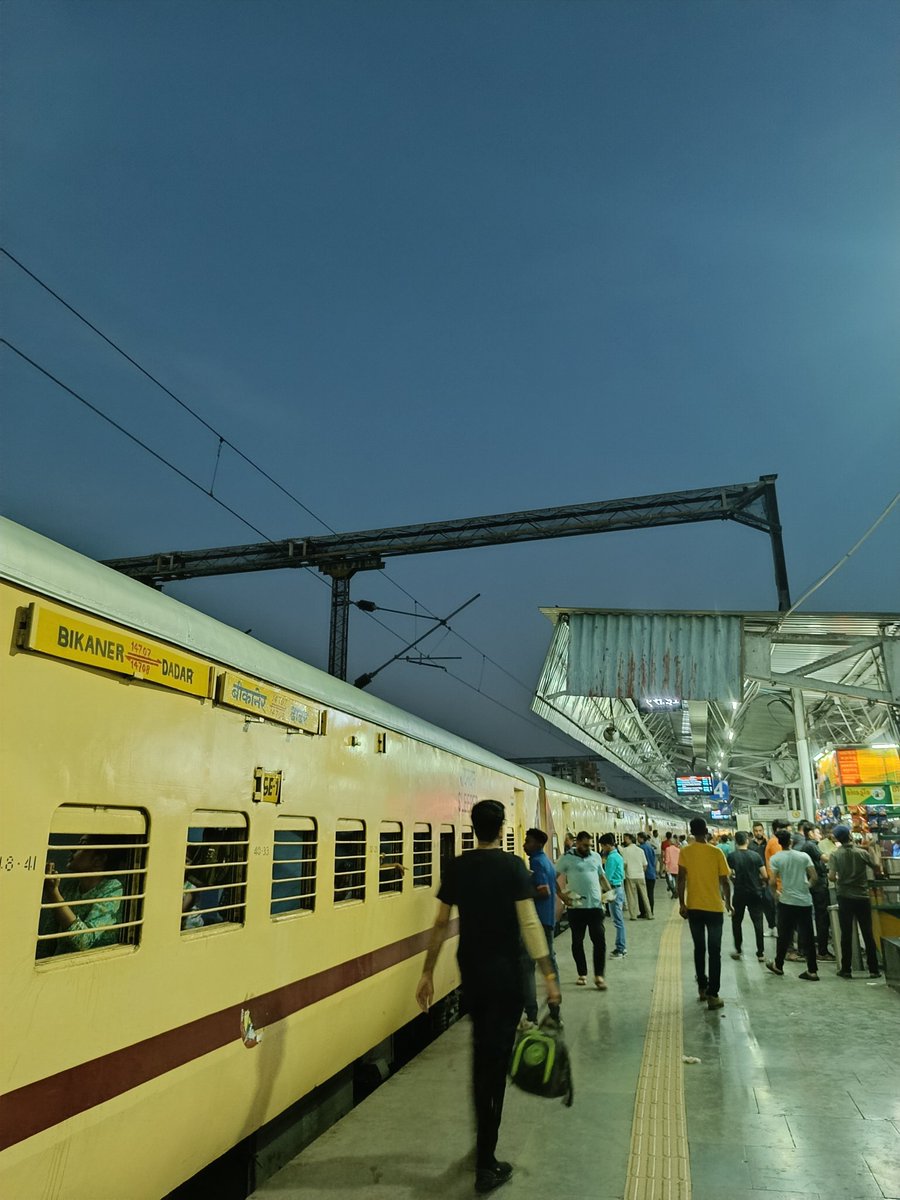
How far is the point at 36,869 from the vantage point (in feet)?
8.91

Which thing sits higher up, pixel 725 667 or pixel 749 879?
pixel 725 667

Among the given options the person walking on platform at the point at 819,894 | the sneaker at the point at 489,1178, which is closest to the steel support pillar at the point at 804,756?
the person walking on platform at the point at 819,894

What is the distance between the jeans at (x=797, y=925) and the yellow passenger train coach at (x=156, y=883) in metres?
5.69

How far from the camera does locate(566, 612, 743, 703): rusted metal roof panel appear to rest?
14992mm

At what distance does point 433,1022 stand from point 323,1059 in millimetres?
3395

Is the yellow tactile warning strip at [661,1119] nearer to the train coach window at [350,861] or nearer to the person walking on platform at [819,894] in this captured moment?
the train coach window at [350,861]

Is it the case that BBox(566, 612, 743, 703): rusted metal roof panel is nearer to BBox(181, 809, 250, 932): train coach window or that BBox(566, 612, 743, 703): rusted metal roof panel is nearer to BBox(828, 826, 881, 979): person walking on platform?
BBox(828, 826, 881, 979): person walking on platform

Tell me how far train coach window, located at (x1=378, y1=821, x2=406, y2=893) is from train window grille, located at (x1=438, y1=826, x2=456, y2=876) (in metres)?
1.22

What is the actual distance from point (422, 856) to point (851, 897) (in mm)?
5279

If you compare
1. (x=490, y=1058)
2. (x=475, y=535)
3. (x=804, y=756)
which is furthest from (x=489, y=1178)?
(x=475, y=535)

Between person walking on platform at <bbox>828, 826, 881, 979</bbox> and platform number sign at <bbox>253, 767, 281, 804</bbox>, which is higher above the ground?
platform number sign at <bbox>253, 767, 281, 804</bbox>

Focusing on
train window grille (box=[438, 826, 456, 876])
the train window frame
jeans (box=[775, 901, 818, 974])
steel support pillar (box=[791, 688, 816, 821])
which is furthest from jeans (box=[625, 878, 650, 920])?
the train window frame

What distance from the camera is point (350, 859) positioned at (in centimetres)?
542

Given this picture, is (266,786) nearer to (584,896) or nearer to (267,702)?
(267,702)
